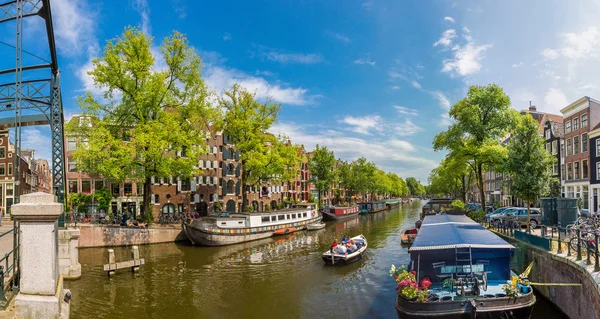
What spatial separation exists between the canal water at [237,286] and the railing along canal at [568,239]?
2.58 m

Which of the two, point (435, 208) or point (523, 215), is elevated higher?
point (523, 215)

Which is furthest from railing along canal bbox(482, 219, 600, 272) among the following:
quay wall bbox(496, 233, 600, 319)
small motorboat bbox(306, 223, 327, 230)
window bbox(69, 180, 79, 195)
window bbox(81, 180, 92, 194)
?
window bbox(69, 180, 79, 195)

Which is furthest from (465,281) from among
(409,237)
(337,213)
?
(337,213)

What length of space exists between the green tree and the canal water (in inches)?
284

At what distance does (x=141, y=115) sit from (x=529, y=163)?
30.0 m

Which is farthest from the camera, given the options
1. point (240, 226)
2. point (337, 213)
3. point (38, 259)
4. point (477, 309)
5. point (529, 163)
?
point (337, 213)

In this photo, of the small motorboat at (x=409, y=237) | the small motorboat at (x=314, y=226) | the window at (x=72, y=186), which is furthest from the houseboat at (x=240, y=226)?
the window at (x=72, y=186)

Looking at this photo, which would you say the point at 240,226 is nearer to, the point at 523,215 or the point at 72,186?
the point at 72,186

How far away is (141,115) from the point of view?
107 ft

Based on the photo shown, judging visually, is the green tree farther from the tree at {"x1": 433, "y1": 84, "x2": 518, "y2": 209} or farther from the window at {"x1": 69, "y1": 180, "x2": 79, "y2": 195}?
the tree at {"x1": 433, "y1": 84, "x2": 518, "y2": 209}

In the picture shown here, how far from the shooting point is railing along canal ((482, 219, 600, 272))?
42.0 feet

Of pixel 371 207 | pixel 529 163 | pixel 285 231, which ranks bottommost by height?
pixel 371 207

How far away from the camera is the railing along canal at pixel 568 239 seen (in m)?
12.8

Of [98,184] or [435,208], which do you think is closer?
[98,184]
